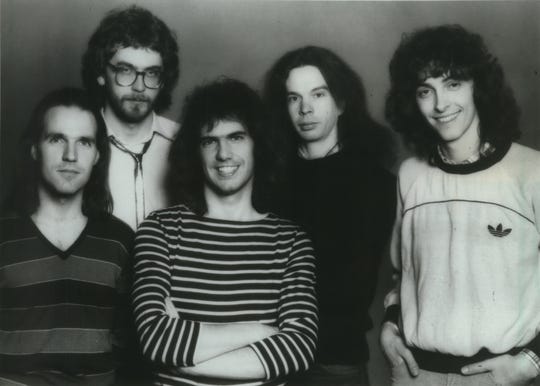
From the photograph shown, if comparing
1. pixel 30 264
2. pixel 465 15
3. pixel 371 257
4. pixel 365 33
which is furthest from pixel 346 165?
pixel 30 264

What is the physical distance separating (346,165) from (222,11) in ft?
1.74

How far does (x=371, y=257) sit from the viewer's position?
1.47m

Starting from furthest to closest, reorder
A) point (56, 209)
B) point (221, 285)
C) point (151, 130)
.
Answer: point (151, 130)
point (56, 209)
point (221, 285)

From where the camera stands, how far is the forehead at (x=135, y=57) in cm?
149

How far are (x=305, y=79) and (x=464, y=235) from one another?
539 mm

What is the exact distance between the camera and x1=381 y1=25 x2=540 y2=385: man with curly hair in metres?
1.30

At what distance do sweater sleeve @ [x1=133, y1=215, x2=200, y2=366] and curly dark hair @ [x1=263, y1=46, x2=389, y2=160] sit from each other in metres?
0.43

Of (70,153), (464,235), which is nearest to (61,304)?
(70,153)

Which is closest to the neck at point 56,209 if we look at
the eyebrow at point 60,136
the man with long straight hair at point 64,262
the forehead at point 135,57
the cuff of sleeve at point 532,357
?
the man with long straight hair at point 64,262

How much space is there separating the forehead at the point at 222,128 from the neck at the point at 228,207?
133mm

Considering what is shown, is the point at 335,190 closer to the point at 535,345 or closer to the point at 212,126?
the point at 212,126

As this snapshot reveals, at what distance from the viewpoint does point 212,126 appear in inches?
53.9

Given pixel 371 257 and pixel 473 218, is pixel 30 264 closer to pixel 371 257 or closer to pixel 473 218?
pixel 371 257

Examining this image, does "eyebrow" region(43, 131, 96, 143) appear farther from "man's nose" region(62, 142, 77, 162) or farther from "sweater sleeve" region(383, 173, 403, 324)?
"sweater sleeve" region(383, 173, 403, 324)
